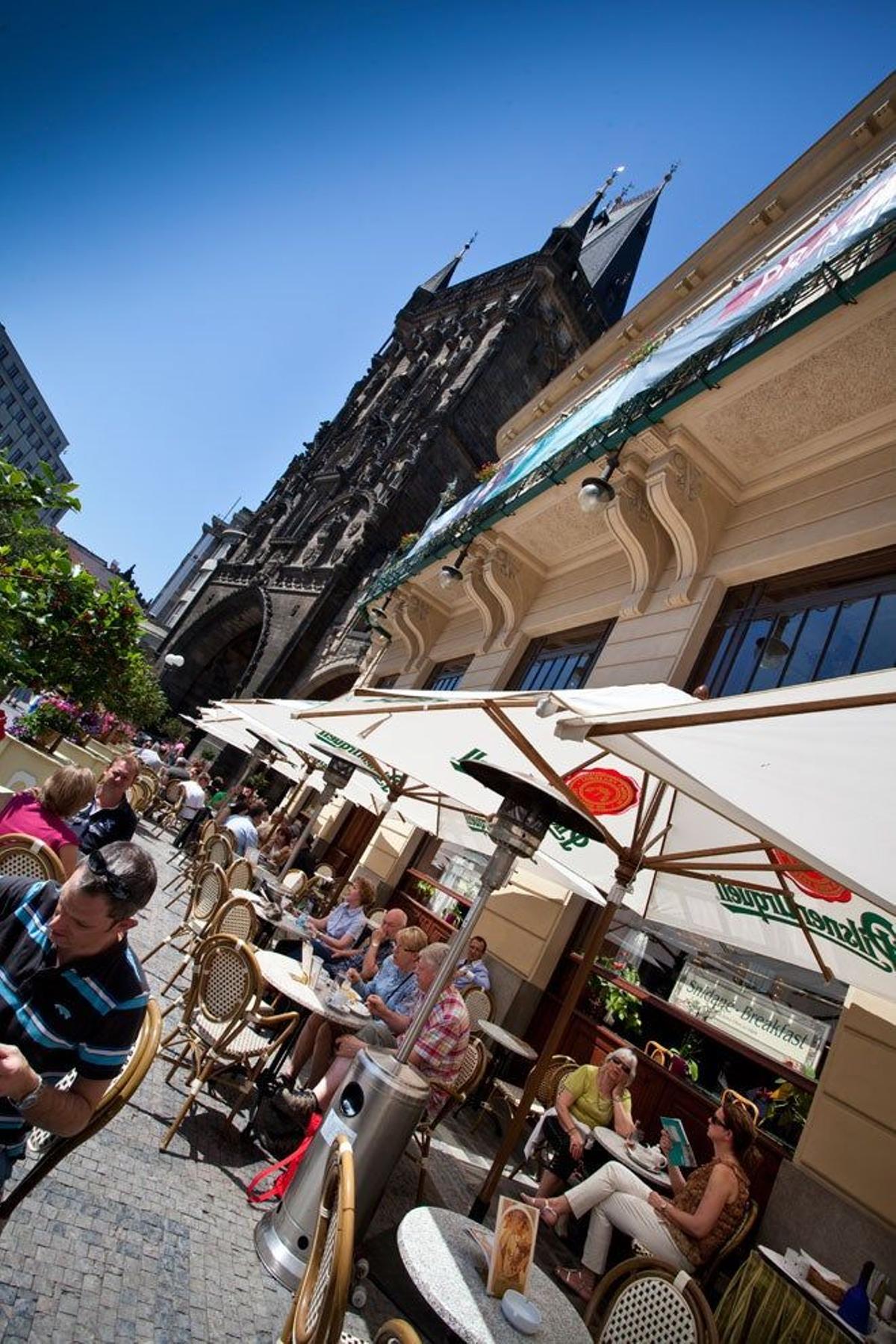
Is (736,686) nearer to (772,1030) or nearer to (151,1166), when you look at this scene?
(772,1030)

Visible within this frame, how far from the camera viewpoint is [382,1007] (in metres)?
4.58

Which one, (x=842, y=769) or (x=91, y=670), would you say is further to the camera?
(x=91, y=670)

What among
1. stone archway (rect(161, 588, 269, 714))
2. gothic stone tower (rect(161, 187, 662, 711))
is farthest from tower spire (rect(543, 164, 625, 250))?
stone archway (rect(161, 588, 269, 714))

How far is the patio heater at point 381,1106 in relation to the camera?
288 centimetres

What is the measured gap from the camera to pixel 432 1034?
4.12 m

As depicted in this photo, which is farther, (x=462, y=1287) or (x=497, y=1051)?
(x=497, y=1051)

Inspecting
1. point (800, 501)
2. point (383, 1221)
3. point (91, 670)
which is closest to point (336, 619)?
point (91, 670)

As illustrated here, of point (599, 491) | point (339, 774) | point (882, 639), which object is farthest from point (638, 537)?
point (339, 774)

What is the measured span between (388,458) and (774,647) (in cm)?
2630

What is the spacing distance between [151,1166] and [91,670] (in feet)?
21.7

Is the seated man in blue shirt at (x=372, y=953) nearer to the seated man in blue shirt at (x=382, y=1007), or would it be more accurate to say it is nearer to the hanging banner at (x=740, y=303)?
the seated man in blue shirt at (x=382, y=1007)

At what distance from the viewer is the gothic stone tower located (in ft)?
89.7

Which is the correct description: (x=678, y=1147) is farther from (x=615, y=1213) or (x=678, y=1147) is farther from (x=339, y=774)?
(x=339, y=774)

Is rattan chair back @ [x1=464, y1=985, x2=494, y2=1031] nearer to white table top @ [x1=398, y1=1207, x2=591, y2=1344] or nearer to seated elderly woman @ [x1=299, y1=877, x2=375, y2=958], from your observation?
seated elderly woman @ [x1=299, y1=877, x2=375, y2=958]
